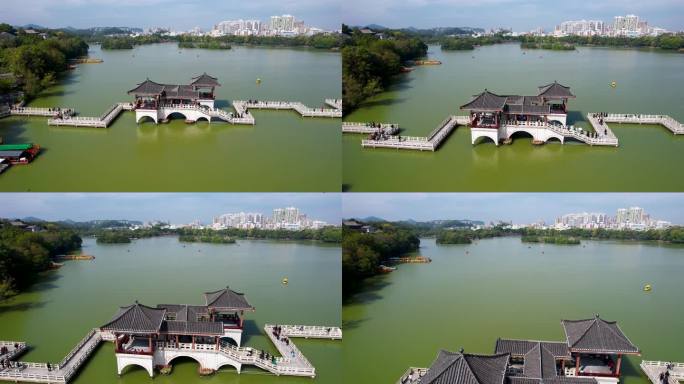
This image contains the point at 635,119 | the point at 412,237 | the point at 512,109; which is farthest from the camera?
the point at 412,237

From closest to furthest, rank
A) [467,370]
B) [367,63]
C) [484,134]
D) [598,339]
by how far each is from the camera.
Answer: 1. [467,370]
2. [598,339]
3. [484,134]
4. [367,63]

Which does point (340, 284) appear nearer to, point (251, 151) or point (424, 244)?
point (251, 151)

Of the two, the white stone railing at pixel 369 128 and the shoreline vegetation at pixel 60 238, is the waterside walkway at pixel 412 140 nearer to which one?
the white stone railing at pixel 369 128

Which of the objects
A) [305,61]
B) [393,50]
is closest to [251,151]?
[393,50]

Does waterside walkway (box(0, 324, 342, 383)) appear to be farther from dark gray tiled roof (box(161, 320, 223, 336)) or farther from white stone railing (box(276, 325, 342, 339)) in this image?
white stone railing (box(276, 325, 342, 339))

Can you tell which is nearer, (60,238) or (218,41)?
(60,238)

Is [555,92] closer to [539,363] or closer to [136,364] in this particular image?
[539,363]

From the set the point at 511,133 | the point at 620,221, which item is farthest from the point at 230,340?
the point at 620,221

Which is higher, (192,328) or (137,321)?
(137,321)

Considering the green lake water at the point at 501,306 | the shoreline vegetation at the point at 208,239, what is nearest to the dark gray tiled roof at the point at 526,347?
the green lake water at the point at 501,306
